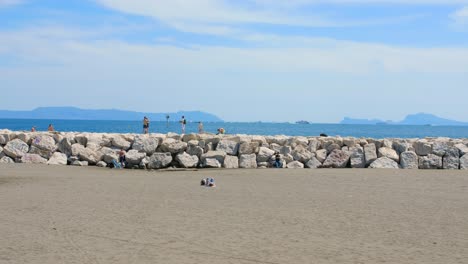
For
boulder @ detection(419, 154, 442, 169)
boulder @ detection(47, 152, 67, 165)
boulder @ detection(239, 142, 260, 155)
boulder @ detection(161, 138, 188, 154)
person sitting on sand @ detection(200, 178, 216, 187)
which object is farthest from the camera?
boulder @ detection(47, 152, 67, 165)

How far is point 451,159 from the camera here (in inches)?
698

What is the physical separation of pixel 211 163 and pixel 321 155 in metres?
3.32

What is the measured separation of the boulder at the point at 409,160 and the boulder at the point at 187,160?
19.9 ft

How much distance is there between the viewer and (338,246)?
282 inches

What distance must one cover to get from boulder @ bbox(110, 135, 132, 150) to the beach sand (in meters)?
4.71

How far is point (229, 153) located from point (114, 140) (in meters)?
3.94

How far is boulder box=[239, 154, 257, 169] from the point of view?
59.1ft

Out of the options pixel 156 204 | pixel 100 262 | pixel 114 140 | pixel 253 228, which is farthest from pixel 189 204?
pixel 114 140

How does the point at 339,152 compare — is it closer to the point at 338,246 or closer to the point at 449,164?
the point at 449,164

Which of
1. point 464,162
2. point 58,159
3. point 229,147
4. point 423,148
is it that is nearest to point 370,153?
point 423,148

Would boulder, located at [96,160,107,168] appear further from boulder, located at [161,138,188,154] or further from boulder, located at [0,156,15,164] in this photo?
boulder, located at [0,156,15,164]

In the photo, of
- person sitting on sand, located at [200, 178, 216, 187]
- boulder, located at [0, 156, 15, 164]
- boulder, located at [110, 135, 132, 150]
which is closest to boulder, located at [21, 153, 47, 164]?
boulder, located at [0, 156, 15, 164]

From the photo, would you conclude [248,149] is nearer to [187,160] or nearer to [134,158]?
[187,160]

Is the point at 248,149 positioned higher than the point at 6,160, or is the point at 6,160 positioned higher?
the point at 248,149
